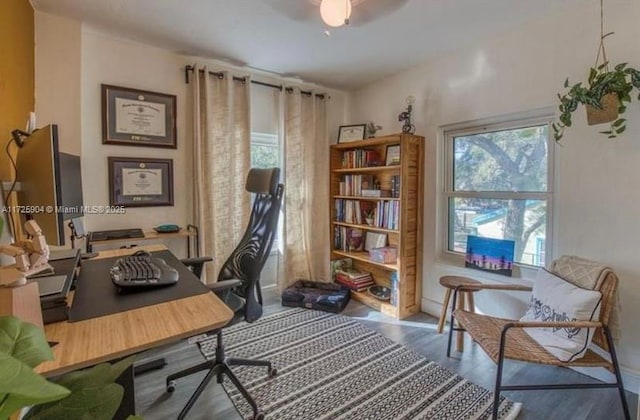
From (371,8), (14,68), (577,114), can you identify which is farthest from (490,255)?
(14,68)

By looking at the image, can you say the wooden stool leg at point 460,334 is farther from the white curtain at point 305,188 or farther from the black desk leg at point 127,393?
the black desk leg at point 127,393

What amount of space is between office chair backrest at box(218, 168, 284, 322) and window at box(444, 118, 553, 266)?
1.69m

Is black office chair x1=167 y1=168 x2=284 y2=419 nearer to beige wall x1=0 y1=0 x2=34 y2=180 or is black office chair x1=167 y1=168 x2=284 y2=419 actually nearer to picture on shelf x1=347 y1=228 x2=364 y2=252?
Result: beige wall x1=0 y1=0 x2=34 y2=180

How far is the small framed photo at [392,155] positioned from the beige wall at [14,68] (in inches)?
103

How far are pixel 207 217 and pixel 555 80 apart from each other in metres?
2.82

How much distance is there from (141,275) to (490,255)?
2410 millimetres

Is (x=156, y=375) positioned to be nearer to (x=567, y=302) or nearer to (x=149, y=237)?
(x=149, y=237)

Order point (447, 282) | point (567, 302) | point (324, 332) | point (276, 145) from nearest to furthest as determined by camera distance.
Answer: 1. point (567, 302)
2. point (447, 282)
3. point (324, 332)
4. point (276, 145)

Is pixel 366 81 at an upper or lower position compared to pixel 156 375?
upper

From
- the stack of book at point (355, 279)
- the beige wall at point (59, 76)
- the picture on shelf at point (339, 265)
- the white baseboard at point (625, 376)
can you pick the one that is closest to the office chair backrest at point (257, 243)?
the beige wall at point (59, 76)

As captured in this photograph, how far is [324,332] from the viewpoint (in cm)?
255

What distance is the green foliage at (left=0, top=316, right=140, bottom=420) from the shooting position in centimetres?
32

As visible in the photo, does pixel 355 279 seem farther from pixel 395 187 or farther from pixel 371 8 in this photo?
pixel 371 8

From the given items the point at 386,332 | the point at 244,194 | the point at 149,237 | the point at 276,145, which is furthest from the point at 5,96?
the point at 386,332
